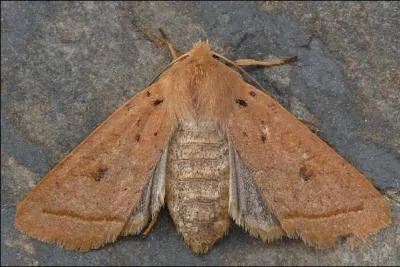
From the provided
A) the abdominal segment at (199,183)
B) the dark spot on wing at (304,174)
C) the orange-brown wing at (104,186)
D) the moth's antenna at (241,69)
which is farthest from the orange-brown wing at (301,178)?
the orange-brown wing at (104,186)

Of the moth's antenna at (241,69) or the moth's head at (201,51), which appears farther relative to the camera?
the moth's antenna at (241,69)

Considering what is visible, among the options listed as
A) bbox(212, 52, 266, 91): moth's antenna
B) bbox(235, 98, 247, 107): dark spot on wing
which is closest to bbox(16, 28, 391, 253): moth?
bbox(235, 98, 247, 107): dark spot on wing

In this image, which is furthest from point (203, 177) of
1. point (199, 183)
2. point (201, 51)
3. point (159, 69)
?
point (159, 69)

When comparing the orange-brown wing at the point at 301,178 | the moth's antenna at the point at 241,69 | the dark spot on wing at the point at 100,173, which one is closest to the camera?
the orange-brown wing at the point at 301,178

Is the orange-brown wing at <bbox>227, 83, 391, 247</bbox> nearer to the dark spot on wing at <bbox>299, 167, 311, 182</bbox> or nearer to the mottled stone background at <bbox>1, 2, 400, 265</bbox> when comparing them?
the dark spot on wing at <bbox>299, 167, 311, 182</bbox>

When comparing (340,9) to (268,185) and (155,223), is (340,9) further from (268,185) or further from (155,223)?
(155,223)

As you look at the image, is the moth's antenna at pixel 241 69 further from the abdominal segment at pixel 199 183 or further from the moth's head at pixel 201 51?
the abdominal segment at pixel 199 183
